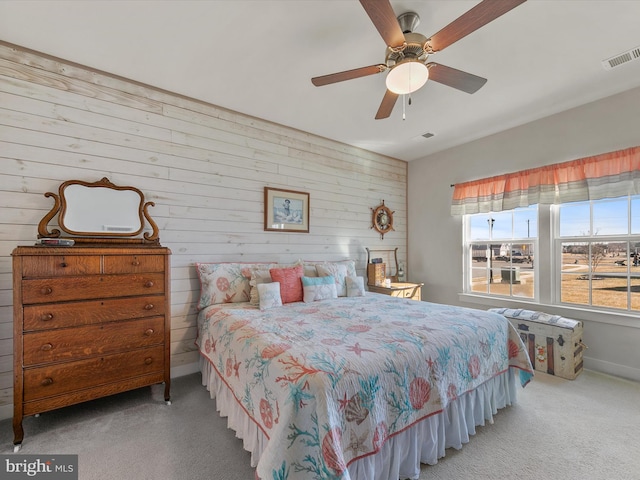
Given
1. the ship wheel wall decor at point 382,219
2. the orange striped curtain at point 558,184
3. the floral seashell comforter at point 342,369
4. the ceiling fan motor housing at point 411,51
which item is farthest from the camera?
the ship wheel wall decor at point 382,219

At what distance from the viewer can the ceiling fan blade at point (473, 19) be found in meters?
1.35

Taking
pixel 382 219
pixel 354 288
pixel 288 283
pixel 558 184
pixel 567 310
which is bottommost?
pixel 567 310

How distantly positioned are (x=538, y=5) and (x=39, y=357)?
151 inches

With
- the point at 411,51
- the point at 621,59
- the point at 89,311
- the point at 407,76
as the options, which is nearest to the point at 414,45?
the point at 411,51

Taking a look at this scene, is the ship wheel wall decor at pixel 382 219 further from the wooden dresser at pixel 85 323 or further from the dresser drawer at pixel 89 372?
the dresser drawer at pixel 89 372

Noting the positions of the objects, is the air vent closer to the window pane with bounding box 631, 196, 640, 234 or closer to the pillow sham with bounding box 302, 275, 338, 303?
the window pane with bounding box 631, 196, 640, 234

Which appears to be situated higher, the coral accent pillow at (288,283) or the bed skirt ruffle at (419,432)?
the coral accent pillow at (288,283)

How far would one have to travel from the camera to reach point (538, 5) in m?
1.76

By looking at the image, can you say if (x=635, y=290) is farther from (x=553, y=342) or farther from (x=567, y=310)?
(x=553, y=342)

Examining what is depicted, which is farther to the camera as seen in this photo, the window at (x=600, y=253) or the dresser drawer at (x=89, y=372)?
the window at (x=600, y=253)

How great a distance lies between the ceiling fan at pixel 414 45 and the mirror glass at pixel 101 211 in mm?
1908

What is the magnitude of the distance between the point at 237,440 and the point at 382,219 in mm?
3419

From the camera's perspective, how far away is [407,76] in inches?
72.3

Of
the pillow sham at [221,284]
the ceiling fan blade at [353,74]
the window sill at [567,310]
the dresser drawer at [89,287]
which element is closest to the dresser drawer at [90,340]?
the dresser drawer at [89,287]
